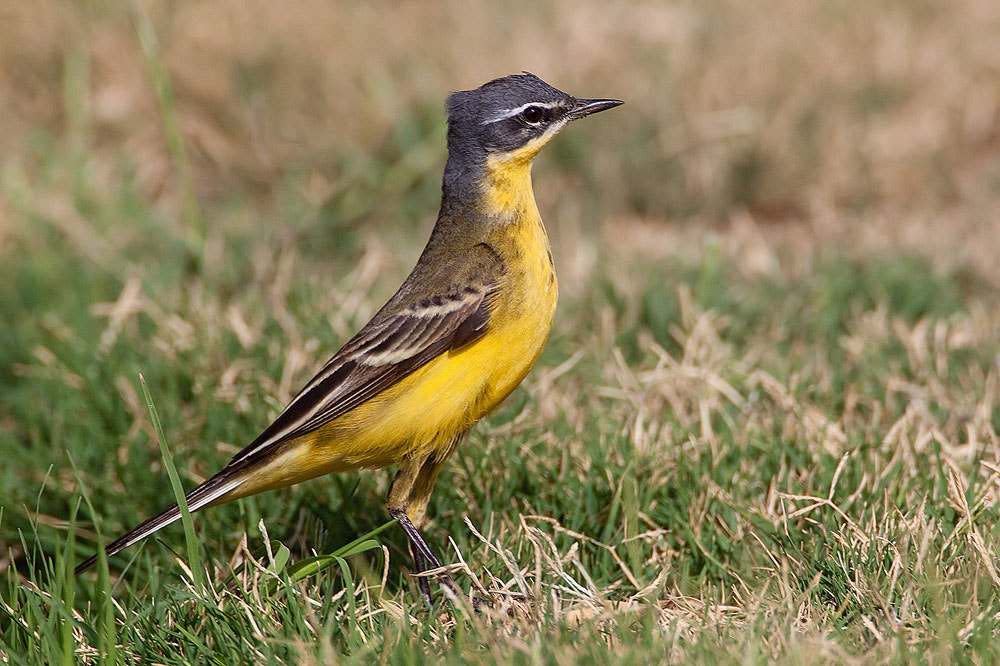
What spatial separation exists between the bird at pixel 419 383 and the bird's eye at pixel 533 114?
380mm

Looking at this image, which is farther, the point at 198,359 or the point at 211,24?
the point at 211,24

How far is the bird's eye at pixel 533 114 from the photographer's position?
4625 millimetres

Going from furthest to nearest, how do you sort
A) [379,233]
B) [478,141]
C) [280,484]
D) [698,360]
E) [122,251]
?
[379,233] < [122,251] < [698,360] < [478,141] < [280,484]

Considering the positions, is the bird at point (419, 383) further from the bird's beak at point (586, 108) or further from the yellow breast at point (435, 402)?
the bird's beak at point (586, 108)

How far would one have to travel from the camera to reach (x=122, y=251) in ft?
23.9

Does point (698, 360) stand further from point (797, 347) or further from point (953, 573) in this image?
point (953, 573)

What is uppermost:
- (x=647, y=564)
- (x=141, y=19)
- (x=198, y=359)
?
(x=141, y=19)

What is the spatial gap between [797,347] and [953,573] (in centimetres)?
258

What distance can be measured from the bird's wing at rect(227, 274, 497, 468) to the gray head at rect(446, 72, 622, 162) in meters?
0.64

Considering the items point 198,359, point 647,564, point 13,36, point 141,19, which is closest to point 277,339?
point 198,359

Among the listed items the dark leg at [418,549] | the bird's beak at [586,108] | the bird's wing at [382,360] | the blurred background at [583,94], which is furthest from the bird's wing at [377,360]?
the blurred background at [583,94]

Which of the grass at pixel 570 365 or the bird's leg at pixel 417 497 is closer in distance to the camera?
the grass at pixel 570 365

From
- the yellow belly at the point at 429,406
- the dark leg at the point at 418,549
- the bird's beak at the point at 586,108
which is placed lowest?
the dark leg at the point at 418,549

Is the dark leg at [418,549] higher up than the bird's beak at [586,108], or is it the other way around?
the bird's beak at [586,108]
